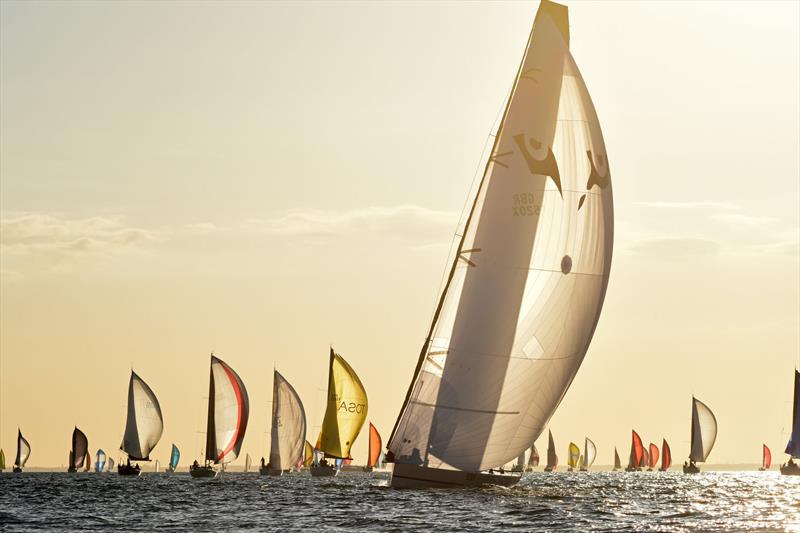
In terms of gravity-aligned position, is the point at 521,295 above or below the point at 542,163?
below

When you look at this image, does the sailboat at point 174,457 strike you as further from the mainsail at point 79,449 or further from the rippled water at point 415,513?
the rippled water at point 415,513

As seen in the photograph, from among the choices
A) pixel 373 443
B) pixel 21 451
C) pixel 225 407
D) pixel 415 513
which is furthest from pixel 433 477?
pixel 21 451

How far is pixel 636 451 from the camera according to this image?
185 meters

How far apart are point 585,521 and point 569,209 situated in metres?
12.7

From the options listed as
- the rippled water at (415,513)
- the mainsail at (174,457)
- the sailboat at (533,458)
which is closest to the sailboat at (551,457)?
the sailboat at (533,458)

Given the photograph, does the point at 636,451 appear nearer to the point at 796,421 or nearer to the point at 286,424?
the point at 796,421

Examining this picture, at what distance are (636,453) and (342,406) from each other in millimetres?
99011

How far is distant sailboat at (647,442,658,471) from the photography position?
188988 mm

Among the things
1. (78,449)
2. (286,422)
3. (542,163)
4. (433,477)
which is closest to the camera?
(433,477)

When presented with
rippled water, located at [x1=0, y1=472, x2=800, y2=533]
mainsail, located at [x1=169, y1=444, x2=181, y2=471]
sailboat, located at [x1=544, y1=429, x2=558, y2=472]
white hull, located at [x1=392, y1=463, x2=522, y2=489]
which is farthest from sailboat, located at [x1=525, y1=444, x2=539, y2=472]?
white hull, located at [x1=392, y1=463, x2=522, y2=489]

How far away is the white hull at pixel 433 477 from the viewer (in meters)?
49.4

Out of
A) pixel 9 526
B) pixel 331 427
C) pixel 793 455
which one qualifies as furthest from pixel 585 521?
pixel 793 455

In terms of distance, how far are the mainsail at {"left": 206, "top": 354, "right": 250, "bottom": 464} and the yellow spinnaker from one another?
8714 mm

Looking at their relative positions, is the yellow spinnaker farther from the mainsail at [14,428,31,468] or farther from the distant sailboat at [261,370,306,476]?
the mainsail at [14,428,31,468]
